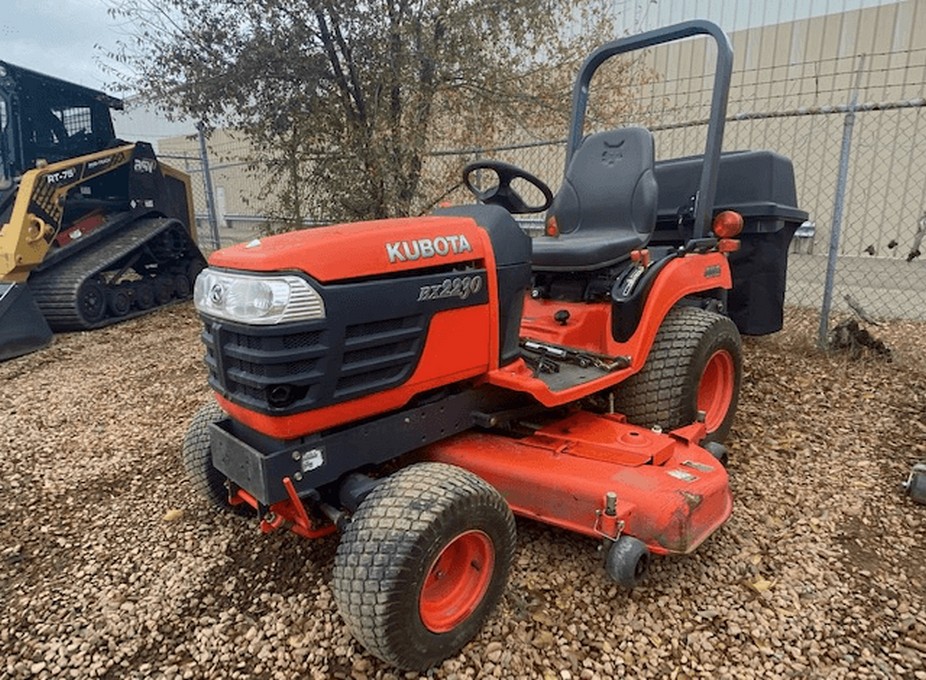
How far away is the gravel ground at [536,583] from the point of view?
74.4 inches

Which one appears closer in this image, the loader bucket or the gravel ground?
the gravel ground

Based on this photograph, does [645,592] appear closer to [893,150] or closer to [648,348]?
[648,348]

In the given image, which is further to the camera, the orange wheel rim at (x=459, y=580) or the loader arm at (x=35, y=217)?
the loader arm at (x=35, y=217)

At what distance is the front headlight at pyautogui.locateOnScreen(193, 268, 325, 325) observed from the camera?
68.1 inches

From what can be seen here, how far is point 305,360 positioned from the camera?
1.79 m

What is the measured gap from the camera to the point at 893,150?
6746 mm

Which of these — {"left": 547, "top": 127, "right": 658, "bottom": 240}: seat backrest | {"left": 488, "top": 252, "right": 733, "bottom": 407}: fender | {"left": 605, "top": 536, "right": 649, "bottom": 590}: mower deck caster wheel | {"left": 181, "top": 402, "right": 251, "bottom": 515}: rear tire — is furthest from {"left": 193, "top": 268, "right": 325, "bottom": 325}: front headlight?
{"left": 547, "top": 127, "right": 658, "bottom": 240}: seat backrest

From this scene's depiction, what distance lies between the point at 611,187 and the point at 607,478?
1.62 metres

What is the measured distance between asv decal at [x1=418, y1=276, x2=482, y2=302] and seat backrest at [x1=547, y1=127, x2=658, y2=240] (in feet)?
3.98

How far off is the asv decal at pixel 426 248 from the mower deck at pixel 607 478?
75cm

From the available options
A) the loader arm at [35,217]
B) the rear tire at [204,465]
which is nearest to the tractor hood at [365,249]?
the rear tire at [204,465]

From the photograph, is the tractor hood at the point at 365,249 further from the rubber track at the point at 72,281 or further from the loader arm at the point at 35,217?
the rubber track at the point at 72,281

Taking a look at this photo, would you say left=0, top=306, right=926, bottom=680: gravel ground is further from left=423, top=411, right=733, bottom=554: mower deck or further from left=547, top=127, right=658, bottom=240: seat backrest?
left=547, top=127, right=658, bottom=240: seat backrest

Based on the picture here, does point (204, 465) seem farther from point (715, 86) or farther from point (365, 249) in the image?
point (715, 86)
